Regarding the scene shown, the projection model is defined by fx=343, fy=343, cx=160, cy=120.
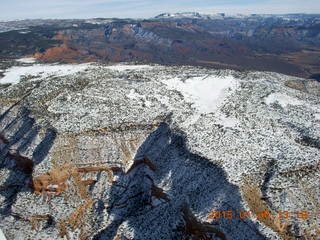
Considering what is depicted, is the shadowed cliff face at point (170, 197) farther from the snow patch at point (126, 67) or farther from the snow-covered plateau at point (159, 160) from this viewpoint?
the snow patch at point (126, 67)

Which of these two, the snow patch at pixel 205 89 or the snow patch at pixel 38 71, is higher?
the snow patch at pixel 205 89

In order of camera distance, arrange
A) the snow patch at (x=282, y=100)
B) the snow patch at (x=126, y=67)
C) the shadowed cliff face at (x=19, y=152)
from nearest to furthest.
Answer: the shadowed cliff face at (x=19, y=152), the snow patch at (x=282, y=100), the snow patch at (x=126, y=67)

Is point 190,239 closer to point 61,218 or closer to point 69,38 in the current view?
point 61,218
